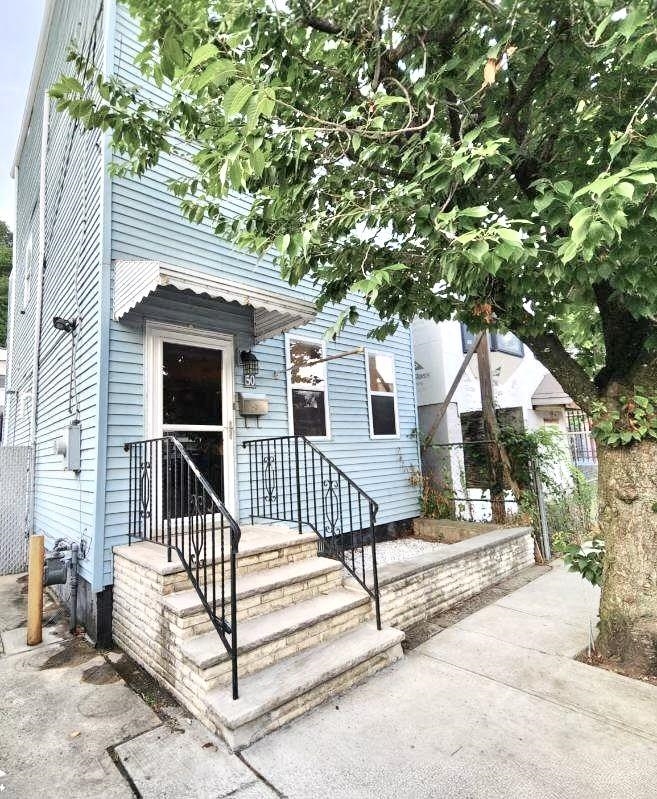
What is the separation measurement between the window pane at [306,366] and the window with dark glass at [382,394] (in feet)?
3.29

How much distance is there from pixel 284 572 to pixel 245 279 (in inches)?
138

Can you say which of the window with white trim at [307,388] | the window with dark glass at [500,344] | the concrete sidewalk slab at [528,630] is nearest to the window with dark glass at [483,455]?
the window with dark glass at [500,344]

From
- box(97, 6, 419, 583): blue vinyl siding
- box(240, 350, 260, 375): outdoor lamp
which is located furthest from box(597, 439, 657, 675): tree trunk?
box(240, 350, 260, 375): outdoor lamp

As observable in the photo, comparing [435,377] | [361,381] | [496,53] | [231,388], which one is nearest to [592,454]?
[435,377]

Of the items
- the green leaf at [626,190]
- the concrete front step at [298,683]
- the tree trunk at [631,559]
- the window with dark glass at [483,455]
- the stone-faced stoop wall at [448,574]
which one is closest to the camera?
the green leaf at [626,190]

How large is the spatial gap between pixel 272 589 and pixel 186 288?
8.29 ft

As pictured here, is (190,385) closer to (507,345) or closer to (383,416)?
(383,416)

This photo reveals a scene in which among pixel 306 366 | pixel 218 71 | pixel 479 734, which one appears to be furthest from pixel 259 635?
pixel 306 366

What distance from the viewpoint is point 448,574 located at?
4.45m

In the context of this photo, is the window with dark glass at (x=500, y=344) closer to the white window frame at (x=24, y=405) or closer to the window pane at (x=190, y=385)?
the window pane at (x=190, y=385)

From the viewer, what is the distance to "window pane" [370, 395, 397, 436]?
22.1ft

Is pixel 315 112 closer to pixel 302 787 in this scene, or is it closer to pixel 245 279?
pixel 245 279

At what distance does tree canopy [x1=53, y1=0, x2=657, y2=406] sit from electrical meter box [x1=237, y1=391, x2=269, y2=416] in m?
1.94

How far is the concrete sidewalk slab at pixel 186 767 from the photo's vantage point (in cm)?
203
